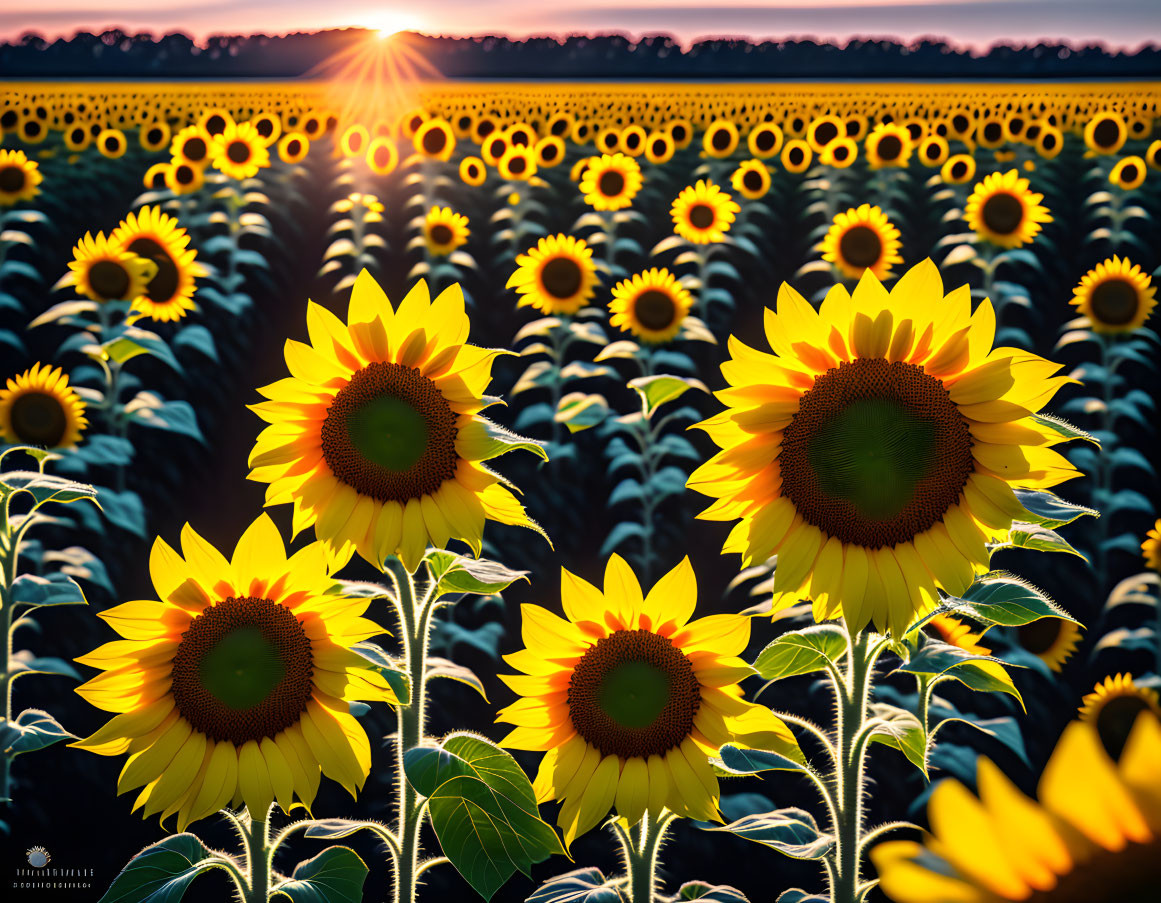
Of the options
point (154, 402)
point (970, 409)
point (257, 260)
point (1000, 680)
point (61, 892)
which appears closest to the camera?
Result: point (970, 409)

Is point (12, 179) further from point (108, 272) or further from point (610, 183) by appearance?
point (610, 183)

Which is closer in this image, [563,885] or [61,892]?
[563,885]

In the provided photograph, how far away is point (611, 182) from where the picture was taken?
745cm

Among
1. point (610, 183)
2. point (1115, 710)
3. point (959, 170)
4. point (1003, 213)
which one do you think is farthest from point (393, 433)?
point (959, 170)

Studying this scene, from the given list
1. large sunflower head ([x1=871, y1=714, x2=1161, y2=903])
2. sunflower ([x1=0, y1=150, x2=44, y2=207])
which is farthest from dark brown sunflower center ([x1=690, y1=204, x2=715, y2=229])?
large sunflower head ([x1=871, y1=714, x2=1161, y2=903])

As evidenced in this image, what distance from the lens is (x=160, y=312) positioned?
5.30 metres

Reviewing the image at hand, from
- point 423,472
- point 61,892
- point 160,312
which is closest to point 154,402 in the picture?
point 160,312

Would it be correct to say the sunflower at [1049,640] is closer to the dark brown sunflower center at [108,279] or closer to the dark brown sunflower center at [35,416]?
the dark brown sunflower center at [35,416]

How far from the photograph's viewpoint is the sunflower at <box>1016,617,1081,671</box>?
4.32 m

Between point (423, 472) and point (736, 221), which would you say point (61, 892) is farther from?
point (736, 221)

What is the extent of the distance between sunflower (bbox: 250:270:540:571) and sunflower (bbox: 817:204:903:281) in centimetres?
545

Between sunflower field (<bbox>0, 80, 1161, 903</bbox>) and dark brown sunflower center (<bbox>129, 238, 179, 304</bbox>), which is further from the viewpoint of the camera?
dark brown sunflower center (<bbox>129, 238, 179, 304</bbox>)

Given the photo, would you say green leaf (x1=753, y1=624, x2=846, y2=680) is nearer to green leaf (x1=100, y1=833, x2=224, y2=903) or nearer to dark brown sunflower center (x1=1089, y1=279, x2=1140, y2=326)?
green leaf (x1=100, y1=833, x2=224, y2=903)

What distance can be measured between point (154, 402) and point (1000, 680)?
4857 mm
